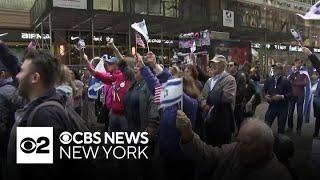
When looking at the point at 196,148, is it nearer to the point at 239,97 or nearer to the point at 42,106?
the point at 42,106

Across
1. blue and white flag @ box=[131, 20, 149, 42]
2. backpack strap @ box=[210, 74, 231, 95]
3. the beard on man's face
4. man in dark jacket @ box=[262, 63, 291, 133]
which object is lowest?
man in dark jacket @ box=[262, 63, 291, 133]

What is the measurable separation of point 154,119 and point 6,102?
1.58m

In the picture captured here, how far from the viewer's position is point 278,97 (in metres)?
11.5

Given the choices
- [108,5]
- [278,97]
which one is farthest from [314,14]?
[108,5]

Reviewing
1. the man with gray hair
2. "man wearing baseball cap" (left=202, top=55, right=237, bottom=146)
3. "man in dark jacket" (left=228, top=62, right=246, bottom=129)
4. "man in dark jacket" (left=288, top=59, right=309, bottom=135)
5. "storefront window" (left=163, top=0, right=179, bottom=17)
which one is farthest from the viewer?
"storefront window" (left=163, top=0, right=179, bottom=17)

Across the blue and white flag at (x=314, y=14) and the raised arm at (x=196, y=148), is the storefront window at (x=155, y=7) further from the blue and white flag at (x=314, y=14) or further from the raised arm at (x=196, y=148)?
the raised arm at (x=196, y=148)

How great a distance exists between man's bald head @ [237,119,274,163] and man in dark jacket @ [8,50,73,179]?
1.11 meters

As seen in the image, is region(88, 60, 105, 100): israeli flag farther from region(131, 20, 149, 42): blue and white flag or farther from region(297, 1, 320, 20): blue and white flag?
region(297, 1, 320, 20): blue and white flag

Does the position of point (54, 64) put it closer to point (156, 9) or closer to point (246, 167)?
point (246, 167)

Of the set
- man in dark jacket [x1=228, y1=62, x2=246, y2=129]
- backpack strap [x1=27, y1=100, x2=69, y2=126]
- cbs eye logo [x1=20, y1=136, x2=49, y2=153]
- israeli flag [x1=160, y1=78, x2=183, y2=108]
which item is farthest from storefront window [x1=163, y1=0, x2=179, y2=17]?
backpack strap [x1=27, y1=100, x2=69, y2=126]

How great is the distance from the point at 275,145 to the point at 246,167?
45 centimetres

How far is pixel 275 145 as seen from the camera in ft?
12.4

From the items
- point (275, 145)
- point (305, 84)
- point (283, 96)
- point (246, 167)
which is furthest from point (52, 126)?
point (305, 84)

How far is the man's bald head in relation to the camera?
11.1 feet
